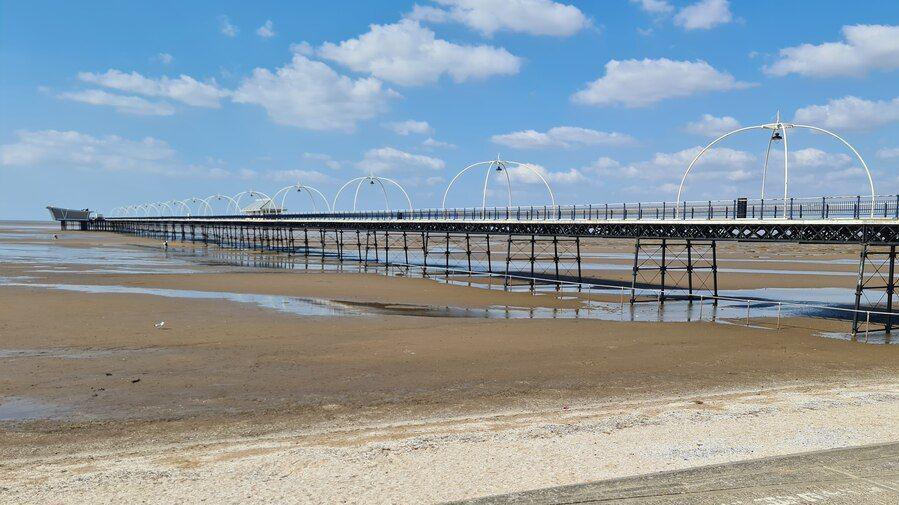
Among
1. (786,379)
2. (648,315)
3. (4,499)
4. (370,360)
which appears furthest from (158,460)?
(648,315)

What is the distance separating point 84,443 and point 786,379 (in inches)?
599

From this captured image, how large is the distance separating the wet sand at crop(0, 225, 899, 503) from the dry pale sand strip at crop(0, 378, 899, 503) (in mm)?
43

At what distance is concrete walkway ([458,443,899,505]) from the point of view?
7859 millimetres

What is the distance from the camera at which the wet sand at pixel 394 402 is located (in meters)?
8.84

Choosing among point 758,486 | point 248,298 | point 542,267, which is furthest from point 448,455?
point 542,267

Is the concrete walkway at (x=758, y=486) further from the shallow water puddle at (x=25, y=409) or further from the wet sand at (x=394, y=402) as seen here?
the shallow water puddle at (x=25, y=409)

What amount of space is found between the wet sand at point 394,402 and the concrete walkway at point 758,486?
1.35 ft

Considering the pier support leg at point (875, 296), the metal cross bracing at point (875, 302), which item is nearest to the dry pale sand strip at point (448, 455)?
the metal cross bracing at point (875, 302)

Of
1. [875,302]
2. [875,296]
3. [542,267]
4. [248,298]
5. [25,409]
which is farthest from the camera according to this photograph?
[542,267]

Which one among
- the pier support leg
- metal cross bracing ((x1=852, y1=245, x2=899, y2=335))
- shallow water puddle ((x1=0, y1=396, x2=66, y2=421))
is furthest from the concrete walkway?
the pier support leg

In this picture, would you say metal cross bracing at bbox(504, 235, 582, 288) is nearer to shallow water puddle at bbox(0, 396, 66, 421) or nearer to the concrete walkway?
shallow water puddle at bbox(0, 396, 66, 421)

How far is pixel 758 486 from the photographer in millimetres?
8344

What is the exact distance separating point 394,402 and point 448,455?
152 inches

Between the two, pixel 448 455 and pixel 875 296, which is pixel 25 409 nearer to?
pixel 448 455
